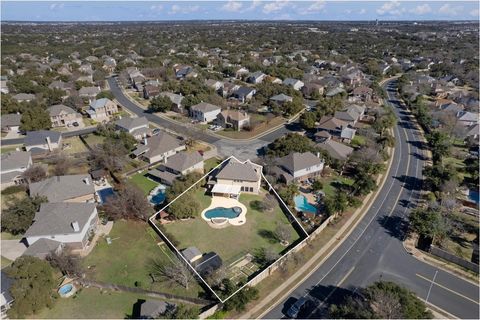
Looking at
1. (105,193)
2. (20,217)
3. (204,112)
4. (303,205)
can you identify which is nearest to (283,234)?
(303,205)

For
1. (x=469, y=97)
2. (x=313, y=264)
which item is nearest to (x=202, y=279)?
(x=313, y=264)

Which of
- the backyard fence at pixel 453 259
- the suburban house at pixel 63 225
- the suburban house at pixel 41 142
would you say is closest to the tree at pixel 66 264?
the suburban house at pixel 63 225

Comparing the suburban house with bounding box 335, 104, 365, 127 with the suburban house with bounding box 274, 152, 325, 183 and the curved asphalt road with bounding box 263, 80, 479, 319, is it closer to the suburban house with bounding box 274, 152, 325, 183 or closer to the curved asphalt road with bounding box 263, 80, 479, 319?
the suburban house with bounding box 274, 152, 325, 183

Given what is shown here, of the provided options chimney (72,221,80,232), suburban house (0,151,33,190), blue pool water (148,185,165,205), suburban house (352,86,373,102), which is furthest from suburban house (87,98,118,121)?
suburban house (352,86,373,102)

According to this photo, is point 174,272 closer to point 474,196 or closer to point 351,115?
point 474,196

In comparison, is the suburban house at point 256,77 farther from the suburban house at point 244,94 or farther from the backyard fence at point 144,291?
the backyard fence at point 144,291

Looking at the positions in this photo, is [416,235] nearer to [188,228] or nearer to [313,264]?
[313,264]
